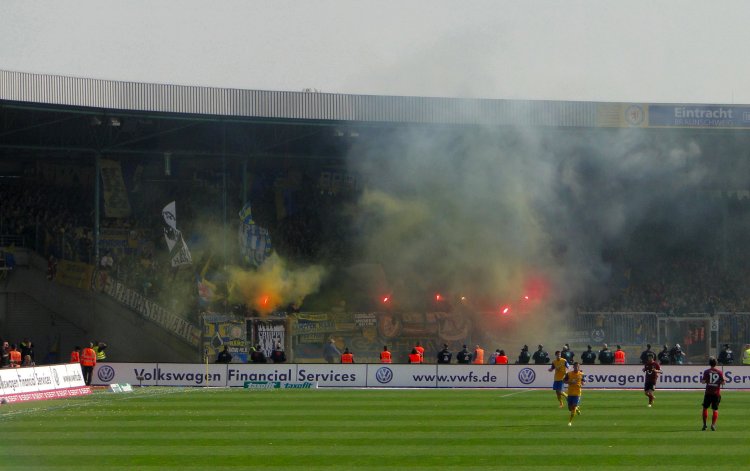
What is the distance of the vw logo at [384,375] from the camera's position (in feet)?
115

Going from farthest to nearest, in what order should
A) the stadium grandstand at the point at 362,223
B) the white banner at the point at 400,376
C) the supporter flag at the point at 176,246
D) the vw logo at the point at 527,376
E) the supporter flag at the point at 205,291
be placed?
the supporter flag at the point at 205,291 → the stadium grandstand at the point at 362,223 → the supporter flag at the point at 176,246 → the white banner at the point at 400,376 → the vw logo at the point at 527,376

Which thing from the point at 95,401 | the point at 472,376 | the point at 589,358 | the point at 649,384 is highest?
the point at 589,358

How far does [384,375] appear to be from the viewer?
115 ft

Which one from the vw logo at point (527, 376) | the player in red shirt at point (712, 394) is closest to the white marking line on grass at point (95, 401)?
the vw logo at point (527, 376)

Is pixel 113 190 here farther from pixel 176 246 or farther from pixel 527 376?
pixel 527 376

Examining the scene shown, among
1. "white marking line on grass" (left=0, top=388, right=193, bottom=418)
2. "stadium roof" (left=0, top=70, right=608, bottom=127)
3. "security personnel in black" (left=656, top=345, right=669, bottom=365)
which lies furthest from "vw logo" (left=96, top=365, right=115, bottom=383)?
"security personnel in black" (left=656, top=345, right=669, bottom=365)

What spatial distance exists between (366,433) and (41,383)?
43.4 ft

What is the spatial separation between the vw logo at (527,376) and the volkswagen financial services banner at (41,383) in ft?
44.1

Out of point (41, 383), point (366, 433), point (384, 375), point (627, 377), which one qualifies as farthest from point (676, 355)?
point (41, 383)

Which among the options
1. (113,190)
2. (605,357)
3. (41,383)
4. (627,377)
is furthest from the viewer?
(113,190)

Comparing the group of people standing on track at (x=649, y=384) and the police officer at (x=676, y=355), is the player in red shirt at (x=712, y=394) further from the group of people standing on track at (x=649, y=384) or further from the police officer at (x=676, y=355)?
the police officer at (x=676, y=355)

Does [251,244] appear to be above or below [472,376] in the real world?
above

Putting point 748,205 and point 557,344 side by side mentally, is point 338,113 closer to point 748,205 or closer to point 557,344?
point 557,344

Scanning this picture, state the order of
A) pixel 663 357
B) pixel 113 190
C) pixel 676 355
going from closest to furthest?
pixel 663 357
pixel 676 355
pixel 113 190
